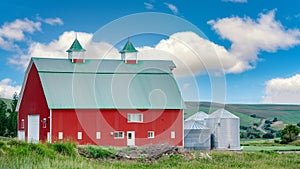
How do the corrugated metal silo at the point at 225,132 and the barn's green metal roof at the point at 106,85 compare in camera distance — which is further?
the corrugated metal silo at the point at 225,132

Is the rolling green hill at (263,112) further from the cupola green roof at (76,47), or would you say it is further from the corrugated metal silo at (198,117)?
the cupola green roof at (76,47)

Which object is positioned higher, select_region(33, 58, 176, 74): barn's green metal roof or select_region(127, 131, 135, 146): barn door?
select_region(33, 58, 176, 74): barn's green metal roof

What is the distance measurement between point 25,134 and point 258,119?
4533 cm

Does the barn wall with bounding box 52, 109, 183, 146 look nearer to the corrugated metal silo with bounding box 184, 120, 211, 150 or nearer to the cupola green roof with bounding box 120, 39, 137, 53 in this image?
the corrugated metal silo with bounding box 184, 120, 211, 150

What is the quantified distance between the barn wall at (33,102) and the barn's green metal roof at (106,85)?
112 centimetres

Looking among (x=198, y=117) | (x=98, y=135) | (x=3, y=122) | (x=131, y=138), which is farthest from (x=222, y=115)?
(x=3, y=122)

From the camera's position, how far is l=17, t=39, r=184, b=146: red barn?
42.7 meters

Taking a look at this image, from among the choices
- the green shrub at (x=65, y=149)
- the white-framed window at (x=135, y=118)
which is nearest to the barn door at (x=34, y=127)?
the white-framed window at (x=135, y=118)

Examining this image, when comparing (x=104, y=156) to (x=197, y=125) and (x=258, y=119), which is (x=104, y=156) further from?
(x=258, y=119)

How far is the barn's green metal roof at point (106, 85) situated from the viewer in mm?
43219

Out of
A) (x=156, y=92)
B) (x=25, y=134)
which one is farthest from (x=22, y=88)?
(x=156, y=92)

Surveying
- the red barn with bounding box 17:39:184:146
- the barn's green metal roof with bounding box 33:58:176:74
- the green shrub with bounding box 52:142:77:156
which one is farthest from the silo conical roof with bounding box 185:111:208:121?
the green shrub with bounding box 52:142:77:156

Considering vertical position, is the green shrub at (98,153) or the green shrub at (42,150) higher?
the green shrub at (42,150)

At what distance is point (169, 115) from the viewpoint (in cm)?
4488
